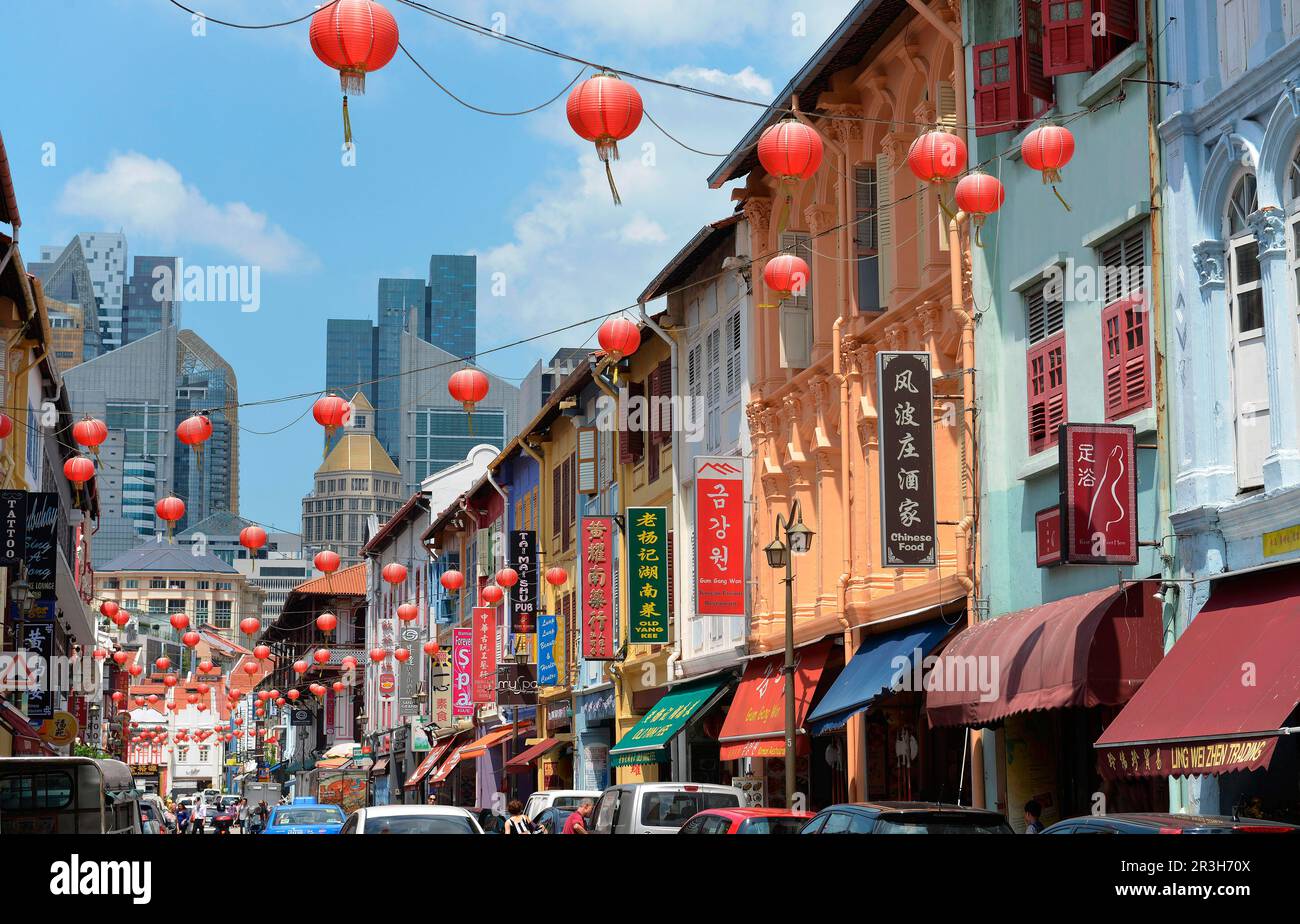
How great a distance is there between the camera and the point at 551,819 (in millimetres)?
29016

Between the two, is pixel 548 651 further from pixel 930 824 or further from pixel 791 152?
pixel 930 824

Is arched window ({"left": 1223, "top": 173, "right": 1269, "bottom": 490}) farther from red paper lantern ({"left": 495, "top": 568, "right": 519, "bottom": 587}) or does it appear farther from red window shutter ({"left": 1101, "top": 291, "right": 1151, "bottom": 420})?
red paper lantern ({"left": 495, "top": 568, "right": 519, "bottom": 587})

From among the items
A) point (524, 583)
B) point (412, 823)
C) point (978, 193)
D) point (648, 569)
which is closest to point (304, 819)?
point (648, 569)

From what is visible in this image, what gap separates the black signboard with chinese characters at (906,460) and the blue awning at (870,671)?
1.35 meters

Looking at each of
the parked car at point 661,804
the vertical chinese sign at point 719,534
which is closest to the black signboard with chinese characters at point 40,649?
the vertical chinese sign at point 719,534

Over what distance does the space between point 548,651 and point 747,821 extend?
30.7 m

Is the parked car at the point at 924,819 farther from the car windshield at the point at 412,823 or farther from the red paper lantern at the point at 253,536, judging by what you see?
the red paper lantern at the point at 253,536

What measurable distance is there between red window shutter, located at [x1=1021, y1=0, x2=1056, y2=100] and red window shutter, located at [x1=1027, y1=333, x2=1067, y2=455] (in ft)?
9.58

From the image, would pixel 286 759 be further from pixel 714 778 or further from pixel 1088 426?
pixel 1088 426

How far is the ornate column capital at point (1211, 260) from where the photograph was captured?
1639 centimetres

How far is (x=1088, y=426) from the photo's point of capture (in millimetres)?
17172

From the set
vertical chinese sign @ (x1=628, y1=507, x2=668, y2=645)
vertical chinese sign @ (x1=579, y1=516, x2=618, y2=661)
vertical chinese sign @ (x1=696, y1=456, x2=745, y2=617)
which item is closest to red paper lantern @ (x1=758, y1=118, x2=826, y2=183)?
vertical chinese sign @ (x1=696, y1=456, x2=745, y2=617)
